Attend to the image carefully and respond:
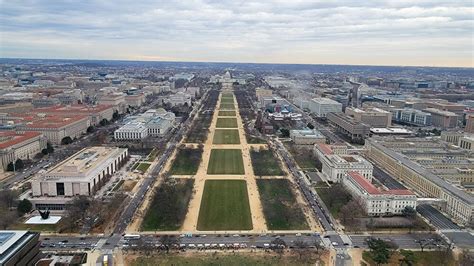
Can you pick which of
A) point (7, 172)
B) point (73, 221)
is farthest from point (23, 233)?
point (7, 172)

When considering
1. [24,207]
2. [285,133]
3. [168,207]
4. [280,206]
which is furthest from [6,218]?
[285,133]

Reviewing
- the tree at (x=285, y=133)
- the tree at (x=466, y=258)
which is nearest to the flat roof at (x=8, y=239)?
the tree at (x=466, y=258)

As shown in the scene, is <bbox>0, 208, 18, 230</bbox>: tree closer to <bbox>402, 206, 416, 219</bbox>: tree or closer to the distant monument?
the distant monument

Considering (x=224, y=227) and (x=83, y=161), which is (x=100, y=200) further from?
(x=224, y=227)

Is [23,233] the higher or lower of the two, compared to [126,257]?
higher

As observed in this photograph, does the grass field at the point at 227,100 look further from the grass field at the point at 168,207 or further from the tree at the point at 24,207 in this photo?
the tree at the point at 24,207
